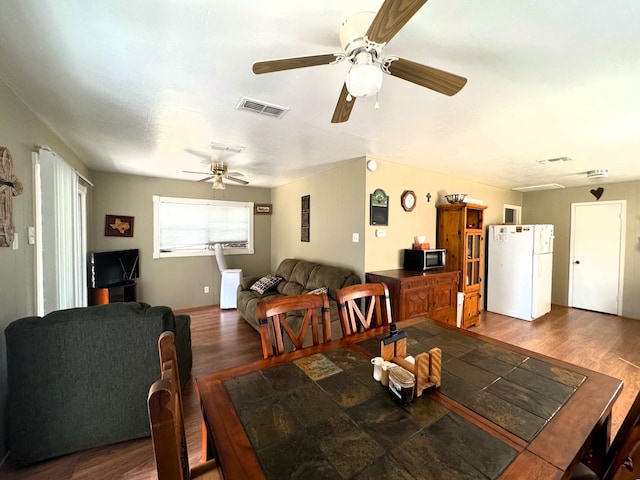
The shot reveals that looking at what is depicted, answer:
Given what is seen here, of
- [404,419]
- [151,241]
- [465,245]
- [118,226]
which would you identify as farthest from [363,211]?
[118,226]

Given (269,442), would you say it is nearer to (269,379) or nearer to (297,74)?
(269,379)

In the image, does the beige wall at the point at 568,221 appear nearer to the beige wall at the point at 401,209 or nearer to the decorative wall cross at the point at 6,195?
the beige wall at the point at 401,209

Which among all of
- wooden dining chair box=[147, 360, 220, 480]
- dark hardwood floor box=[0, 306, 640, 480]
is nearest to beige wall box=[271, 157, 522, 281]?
dark hardwood floor box=[0, 306, 640, 480]

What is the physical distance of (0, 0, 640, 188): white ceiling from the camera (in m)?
1.18

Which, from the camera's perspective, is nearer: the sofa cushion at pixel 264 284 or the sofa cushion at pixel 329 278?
the sofa cushion at pixel 329 278

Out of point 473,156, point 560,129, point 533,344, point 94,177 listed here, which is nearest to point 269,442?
point 560,129

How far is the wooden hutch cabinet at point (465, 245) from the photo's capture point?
12.7 feet

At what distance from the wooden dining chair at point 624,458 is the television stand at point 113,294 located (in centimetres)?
478

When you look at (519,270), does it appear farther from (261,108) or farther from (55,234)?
(55,234)

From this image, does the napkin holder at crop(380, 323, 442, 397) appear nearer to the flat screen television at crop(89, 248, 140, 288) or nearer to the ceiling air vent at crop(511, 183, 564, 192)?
the flat screen television at crop(89, 248, 140, 288)

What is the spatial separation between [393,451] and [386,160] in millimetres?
3303

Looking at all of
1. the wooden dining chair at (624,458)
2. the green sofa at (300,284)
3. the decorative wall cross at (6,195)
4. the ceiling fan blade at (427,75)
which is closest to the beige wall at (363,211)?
the green sofa at (300,284)

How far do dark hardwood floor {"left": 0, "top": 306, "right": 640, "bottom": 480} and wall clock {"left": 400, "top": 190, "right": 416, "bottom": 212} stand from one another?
2.14 metres

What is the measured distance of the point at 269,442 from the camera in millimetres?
818
